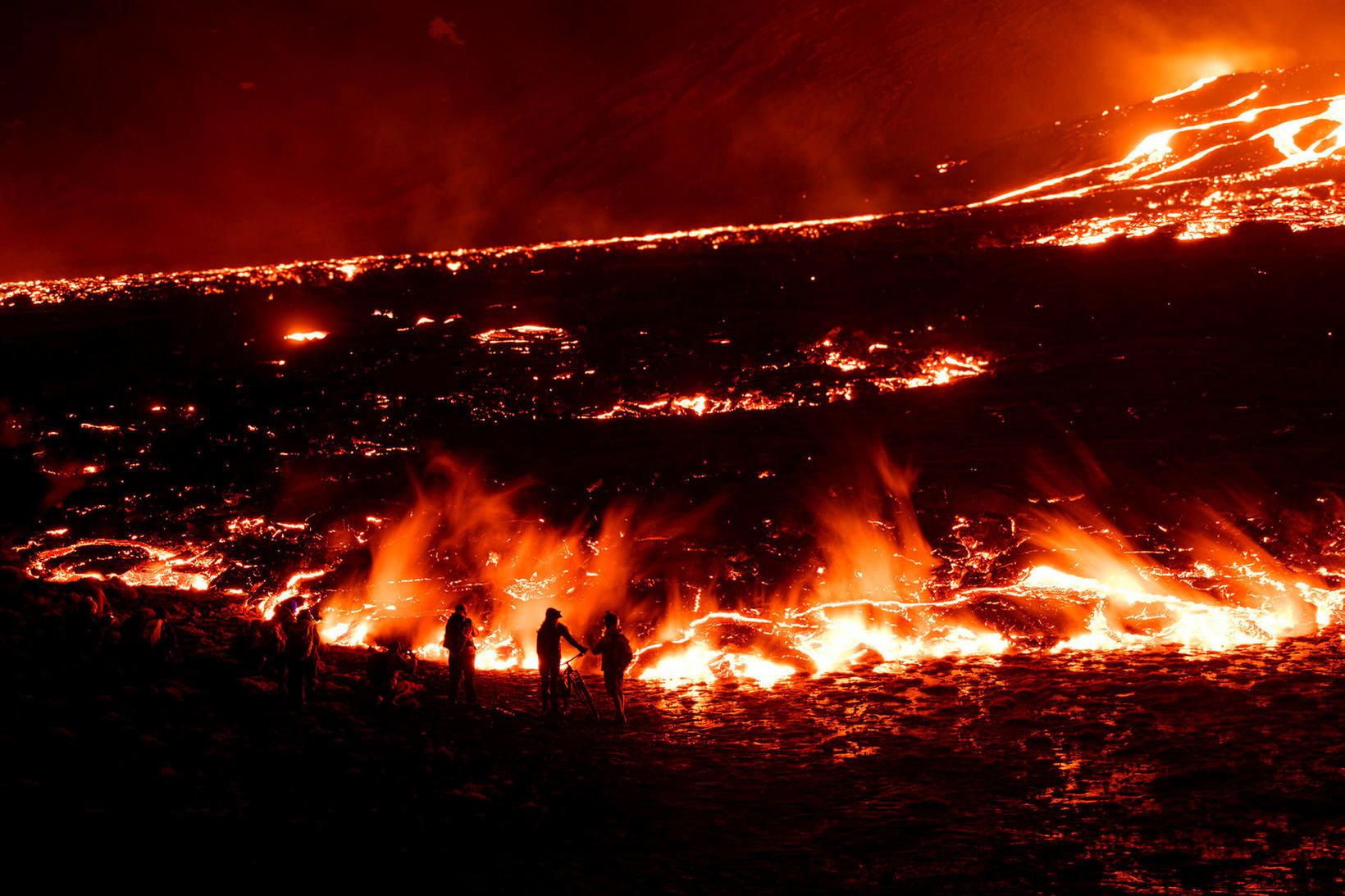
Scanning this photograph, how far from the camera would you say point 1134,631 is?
16.9 metres

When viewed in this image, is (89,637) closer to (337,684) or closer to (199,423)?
(337,684)

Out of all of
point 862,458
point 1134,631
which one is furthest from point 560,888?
point 862,458

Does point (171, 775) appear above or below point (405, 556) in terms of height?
below

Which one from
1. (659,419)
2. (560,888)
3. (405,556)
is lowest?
(560,888)

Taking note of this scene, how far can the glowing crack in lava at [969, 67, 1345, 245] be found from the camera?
37.4 meters

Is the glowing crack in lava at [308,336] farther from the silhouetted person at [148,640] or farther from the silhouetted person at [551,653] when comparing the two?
the silhouetted person at [551,653]

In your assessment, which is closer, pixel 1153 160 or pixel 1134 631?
pixel 1134 631

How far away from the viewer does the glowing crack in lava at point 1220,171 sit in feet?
123

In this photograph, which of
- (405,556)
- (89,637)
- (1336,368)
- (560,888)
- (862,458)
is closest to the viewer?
(560,888)

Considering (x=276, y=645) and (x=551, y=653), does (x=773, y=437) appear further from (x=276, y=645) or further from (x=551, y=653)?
(x=276, y=645)

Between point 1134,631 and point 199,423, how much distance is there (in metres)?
26.4


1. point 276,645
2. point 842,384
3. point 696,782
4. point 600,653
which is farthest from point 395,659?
point 842,384

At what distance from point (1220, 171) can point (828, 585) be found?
3382 cm

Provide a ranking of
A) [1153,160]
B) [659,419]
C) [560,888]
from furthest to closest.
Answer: [1153,160] → [659,419] → [560,888]
